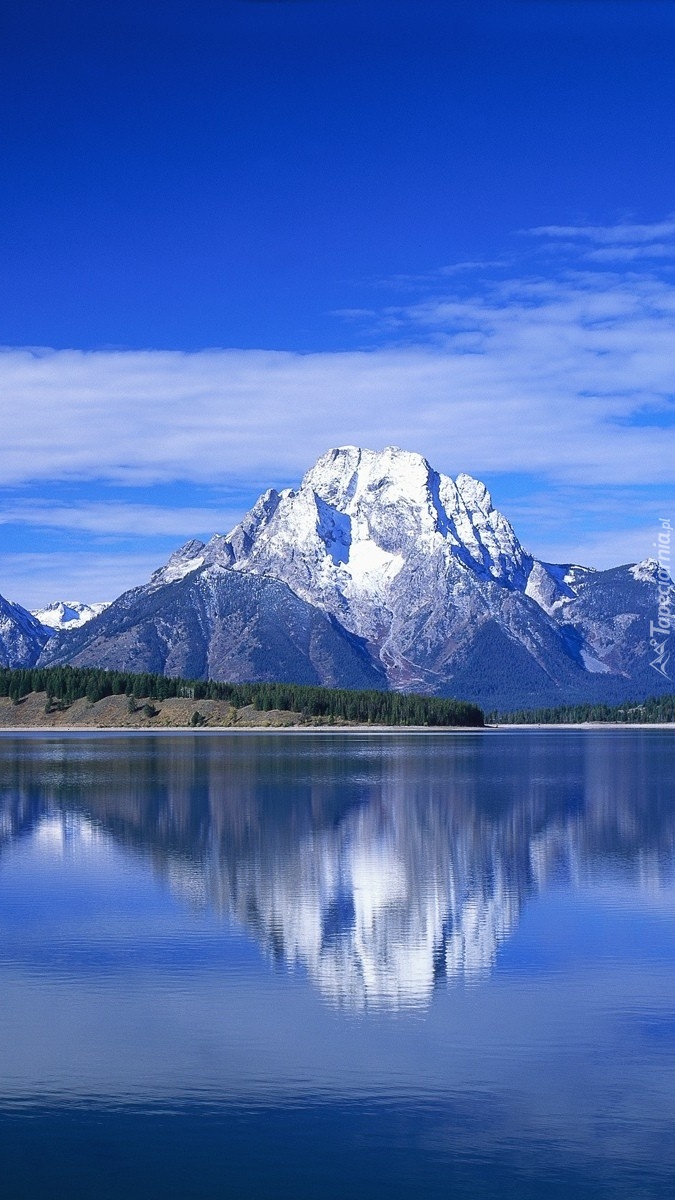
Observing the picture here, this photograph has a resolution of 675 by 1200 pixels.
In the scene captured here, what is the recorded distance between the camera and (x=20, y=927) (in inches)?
1805

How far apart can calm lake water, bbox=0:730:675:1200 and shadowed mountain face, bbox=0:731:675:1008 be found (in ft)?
Answer: 0.90

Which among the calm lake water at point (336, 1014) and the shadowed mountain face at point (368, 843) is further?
the shadowed mountain face at point (368, 843)

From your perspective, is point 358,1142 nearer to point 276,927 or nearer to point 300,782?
point 276,927

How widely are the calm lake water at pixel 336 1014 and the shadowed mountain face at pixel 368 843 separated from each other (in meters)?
0.27

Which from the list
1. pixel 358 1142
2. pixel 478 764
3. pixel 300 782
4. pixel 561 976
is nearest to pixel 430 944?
pixel 561 976

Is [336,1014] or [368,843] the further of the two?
[368,843]

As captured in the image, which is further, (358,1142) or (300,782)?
(300,782)

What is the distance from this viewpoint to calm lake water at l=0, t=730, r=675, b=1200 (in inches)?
934

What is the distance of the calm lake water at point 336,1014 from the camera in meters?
23.7

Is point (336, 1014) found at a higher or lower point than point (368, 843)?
lower

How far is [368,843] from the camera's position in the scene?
69938mm

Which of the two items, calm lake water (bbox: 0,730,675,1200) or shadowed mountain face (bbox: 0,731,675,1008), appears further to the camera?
shadowed mountain face (bbox: 0,731,675,1008)

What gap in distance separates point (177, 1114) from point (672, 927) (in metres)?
25.0

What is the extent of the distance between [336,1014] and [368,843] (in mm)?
36875
